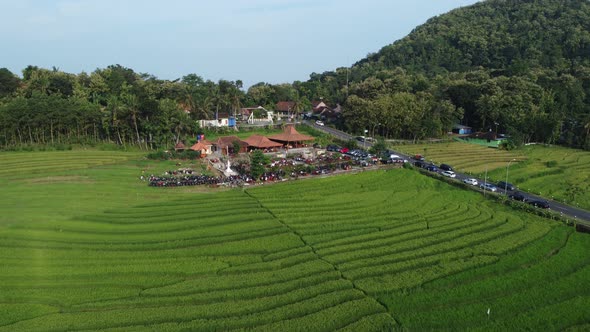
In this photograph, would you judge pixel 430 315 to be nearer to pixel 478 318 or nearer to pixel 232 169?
pixel 478 318

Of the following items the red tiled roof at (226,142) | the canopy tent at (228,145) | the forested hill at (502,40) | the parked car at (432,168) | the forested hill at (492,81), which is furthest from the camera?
the forested hill at (502,40)

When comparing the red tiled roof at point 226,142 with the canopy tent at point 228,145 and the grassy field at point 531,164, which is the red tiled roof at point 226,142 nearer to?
the canopy tent at point 228,145

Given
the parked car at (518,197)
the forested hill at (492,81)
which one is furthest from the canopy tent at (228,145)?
the parked car at (518,197)

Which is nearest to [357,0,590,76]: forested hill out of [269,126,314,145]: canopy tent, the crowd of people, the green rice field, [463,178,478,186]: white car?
the green rice field

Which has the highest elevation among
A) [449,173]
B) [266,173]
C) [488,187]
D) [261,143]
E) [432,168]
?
[261,143]

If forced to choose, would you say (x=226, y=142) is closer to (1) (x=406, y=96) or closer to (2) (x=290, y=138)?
(2) (x=290, y=138)

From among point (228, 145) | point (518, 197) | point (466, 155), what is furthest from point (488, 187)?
point (228, 145)

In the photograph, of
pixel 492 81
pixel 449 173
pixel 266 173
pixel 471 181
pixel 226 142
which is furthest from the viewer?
pixel 492 81

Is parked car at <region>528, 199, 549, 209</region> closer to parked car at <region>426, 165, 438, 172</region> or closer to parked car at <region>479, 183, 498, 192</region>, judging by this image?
parked car at <region>479, 183, 498, 192</region>
